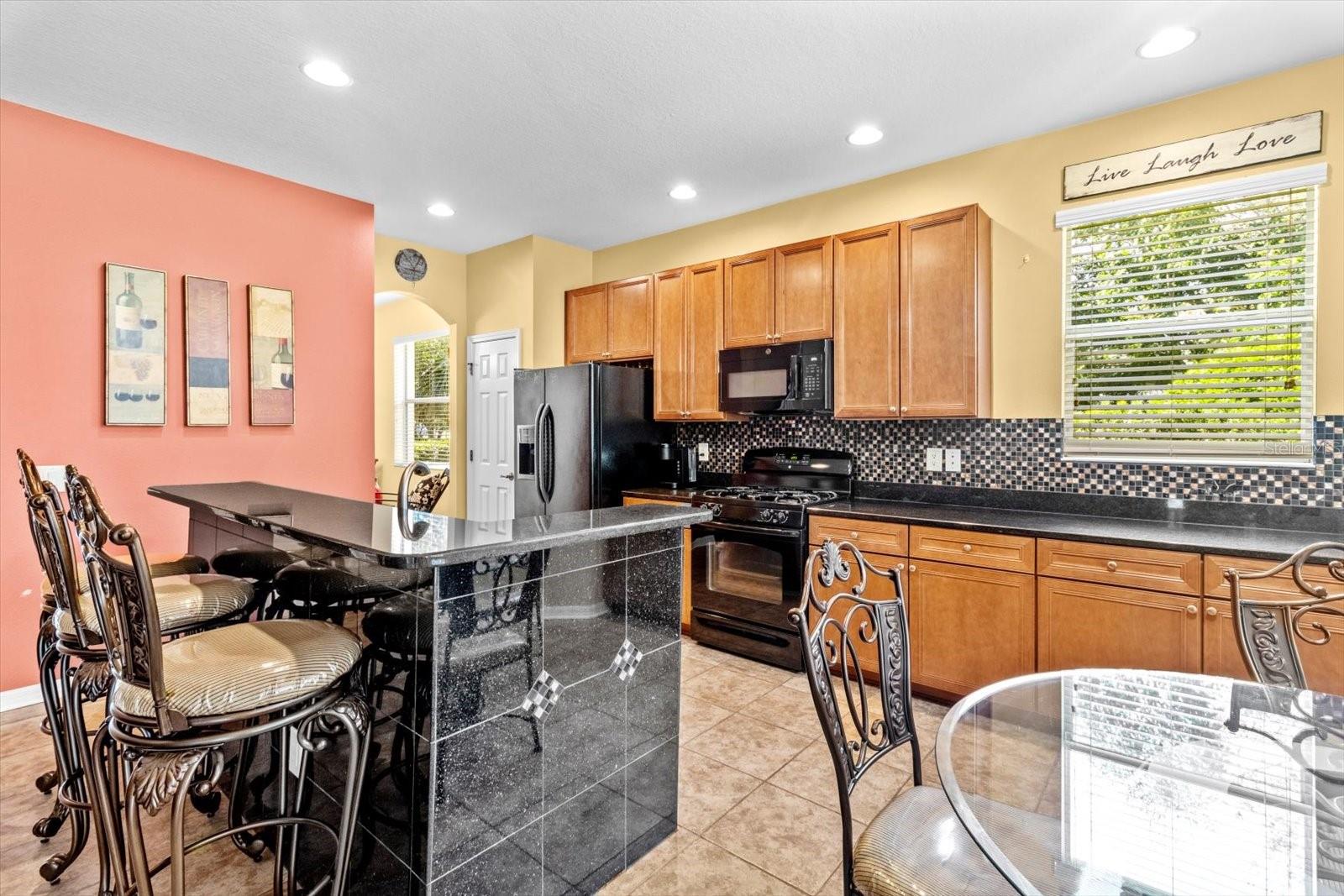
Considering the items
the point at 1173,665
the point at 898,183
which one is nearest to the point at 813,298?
the point at 898,183

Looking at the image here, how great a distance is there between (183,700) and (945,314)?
330cm

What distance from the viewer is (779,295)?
3863mm

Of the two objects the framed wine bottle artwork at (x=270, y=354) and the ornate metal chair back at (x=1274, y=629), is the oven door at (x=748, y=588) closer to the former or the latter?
the ornate metal chair back at (x=1274, y=629)

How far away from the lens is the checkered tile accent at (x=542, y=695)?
61.9 inches

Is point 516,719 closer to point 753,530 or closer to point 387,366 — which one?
point 753,530

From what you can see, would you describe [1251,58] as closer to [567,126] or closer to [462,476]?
[567,126]

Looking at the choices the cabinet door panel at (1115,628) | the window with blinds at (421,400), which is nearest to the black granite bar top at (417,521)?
the cabinet door panel at (1115,628)

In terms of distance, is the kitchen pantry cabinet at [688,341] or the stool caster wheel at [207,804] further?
the kitchen pantry cabinet at [688,341]

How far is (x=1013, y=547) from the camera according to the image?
2781 mm

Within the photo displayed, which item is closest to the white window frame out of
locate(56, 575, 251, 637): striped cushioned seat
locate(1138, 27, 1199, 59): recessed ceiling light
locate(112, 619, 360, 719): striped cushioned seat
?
locate(1138, 27, 1199, 59): recessed ceiling light

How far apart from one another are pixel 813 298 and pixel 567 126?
1.62 meters

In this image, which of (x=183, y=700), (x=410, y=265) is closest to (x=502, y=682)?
(x=183, y=700)

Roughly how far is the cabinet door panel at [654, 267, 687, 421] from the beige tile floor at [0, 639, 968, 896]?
6.40 ft

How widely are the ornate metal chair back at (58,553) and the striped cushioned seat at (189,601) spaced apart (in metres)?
0.03
